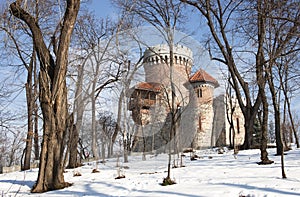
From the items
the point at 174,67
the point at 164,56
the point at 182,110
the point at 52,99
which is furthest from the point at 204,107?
the point at 52,99

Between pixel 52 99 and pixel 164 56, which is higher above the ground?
pixel 164 56

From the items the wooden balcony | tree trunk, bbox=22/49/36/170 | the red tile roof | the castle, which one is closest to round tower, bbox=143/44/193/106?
the castle

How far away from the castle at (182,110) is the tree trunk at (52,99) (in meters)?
8.60

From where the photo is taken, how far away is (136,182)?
7746 mm

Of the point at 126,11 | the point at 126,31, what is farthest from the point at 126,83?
the point at 126,11

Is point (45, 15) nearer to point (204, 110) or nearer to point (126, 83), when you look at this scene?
point (126, 83)

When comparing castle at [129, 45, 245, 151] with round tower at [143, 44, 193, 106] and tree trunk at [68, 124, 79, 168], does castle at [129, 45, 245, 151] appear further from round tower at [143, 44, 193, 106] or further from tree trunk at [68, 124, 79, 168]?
tree trunk at [68, 124, 79, 168]

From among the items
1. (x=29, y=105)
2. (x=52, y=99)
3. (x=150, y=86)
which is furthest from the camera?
(x=150, y=86)

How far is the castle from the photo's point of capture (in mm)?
19656

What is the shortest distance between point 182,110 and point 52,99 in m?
11.5

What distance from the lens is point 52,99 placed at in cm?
791

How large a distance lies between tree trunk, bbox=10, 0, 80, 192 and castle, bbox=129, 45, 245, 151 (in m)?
8.60

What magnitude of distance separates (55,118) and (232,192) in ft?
14.8

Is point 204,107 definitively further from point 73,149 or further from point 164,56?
point 73,149
